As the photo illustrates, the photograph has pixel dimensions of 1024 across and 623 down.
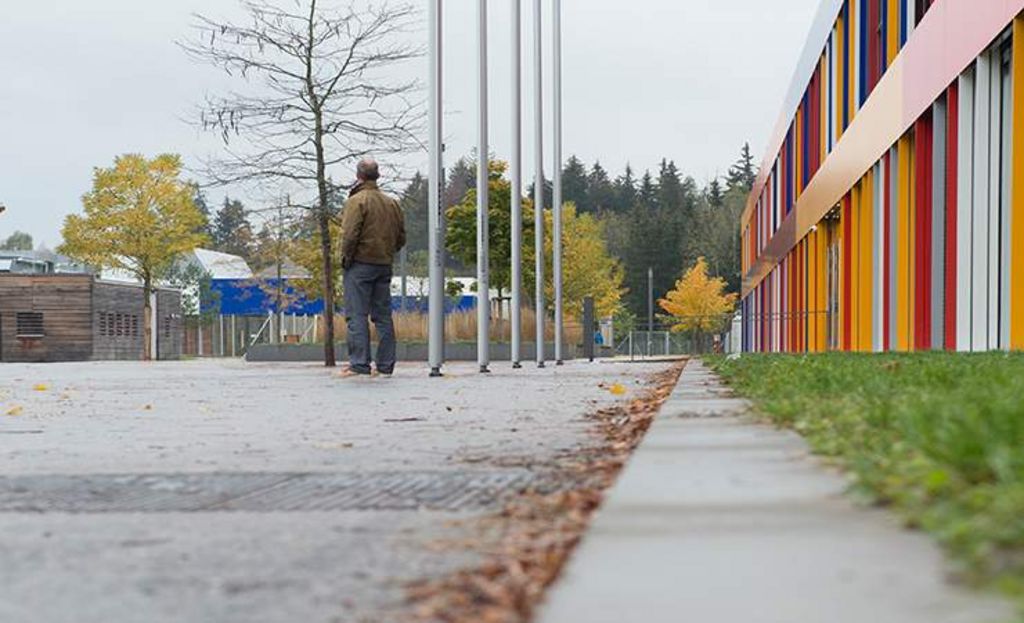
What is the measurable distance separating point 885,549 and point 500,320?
35709 mm

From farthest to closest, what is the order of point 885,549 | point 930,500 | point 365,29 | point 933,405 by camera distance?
point 365,29 → point 933,405 → point 930,500 → point 885,549

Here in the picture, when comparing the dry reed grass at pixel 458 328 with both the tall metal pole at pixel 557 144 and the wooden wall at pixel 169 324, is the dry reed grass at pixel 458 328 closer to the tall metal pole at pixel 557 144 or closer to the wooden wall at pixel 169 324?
the tall metal pole at pixel 557 144

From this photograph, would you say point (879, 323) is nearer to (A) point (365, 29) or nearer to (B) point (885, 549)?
(A) point (365, 29)

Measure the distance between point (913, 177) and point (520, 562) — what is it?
1800cm

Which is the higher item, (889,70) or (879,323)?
(889,70)

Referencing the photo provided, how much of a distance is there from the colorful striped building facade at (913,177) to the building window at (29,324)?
107 feet

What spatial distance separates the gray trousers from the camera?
46.8ft

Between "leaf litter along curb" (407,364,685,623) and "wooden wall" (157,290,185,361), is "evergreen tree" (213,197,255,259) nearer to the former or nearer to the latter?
"wooden wall" (157,290,185,361)

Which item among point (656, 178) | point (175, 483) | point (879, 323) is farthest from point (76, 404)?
point (656, 178)

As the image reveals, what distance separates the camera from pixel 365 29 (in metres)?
28.4

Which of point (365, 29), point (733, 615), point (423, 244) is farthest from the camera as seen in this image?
point (423, 244)

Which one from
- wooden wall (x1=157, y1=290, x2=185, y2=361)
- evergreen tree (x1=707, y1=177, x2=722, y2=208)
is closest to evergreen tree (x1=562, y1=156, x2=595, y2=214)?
evergreen tree (x1=707, y1=177, x2=722, y2=208)

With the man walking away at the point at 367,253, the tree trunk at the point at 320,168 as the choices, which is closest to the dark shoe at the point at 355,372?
the man walking away at the point at 367,253

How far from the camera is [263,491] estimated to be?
4.40 metres
